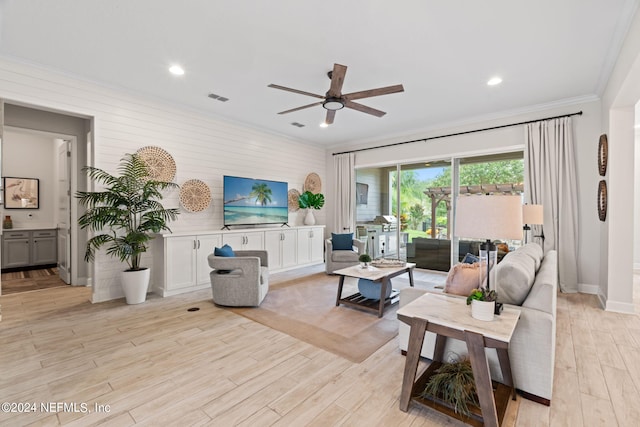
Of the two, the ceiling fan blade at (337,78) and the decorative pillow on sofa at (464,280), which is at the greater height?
the ceiling fan blade at (337,78)

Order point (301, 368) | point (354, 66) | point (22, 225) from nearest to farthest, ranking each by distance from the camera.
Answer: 1. point (301, 368)
2. point (354, 66)
3. point (22, 225)

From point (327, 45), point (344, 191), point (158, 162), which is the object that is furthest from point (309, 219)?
point (327, 45)

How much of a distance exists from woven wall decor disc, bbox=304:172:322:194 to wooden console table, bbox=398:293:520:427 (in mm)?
5208

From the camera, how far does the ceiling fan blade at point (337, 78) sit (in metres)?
2.83

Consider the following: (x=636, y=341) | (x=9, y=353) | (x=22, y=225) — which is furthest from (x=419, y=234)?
(x=22, y=225)

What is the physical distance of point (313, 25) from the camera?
2.75m

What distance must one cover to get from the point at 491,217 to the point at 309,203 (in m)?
4.92

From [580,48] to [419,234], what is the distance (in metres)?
3.96

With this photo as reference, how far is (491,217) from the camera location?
1769 mm

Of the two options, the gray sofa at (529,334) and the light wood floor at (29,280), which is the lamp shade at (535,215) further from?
the light wood floor at (29,280)

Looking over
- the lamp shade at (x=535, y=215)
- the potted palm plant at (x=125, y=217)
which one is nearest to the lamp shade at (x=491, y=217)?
the lamp shade at (x=535, y=215)

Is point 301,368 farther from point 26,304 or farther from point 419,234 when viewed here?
point 419,234

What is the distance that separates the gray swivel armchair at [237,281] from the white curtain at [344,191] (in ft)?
12.4

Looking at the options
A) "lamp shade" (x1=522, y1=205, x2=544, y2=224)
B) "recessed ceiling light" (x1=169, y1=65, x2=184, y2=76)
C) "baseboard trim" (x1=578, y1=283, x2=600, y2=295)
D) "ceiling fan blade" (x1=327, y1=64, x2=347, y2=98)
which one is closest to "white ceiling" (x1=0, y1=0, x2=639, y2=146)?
"recessed ceiling light" (x1=169, y1=65, x2=184, y2=76)
